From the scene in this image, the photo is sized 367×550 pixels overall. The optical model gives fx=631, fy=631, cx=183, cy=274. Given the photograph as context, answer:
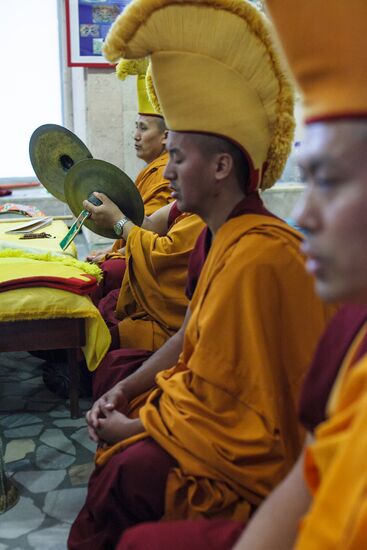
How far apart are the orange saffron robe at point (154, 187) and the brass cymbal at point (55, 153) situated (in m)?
0.34

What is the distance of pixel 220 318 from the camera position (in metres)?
1.42

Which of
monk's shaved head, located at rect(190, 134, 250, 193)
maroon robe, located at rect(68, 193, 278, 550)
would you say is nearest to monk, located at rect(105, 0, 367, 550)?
maroon robe, located at rect(68, 193, 278, 550)

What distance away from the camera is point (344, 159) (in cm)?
77

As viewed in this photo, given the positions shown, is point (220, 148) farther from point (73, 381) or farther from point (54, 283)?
point (73, 381)

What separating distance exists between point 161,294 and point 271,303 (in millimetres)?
1099

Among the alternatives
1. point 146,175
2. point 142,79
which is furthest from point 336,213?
point 142,79

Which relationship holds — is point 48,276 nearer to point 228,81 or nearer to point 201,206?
point 201,206

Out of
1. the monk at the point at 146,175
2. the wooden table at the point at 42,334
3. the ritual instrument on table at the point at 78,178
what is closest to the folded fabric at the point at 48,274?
the wooden table at the point at 42,334

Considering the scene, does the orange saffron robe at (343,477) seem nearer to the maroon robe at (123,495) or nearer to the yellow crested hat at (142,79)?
the maroon robe at (123,495)

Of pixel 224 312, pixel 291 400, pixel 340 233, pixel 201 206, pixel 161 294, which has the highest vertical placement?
pixel 340 233

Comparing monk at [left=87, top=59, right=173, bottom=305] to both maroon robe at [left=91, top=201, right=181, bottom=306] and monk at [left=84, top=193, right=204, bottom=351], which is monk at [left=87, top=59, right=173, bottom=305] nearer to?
maroon robe at [left=91, top=201, right=181, bottom=306]

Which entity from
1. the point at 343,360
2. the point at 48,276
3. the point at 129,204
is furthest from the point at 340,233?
the point at 129,204

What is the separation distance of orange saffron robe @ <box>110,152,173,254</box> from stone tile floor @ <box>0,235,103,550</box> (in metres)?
0.81

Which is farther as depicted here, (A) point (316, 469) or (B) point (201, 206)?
(B) point (201, 206)
